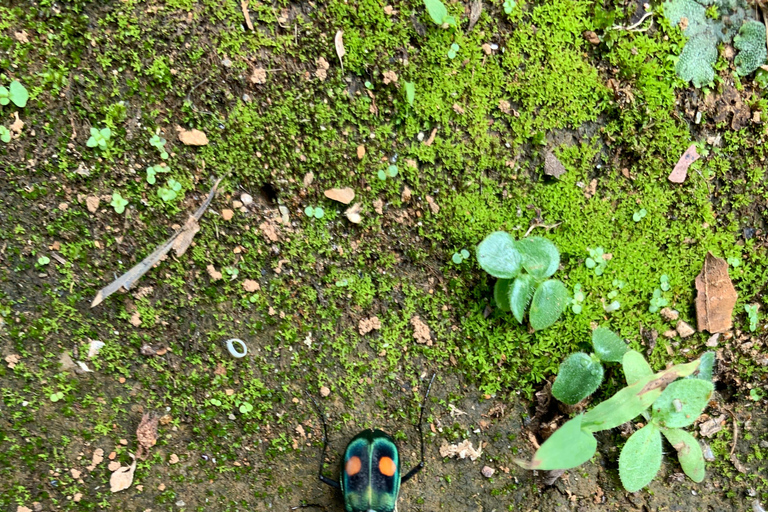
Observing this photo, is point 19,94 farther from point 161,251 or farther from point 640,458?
point 640,458

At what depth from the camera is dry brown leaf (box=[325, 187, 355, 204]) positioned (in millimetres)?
2613

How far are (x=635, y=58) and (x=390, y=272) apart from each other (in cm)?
202

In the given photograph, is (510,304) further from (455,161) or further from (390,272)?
(455,161)

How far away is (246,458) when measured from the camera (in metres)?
2.73

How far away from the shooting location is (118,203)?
8.08ft

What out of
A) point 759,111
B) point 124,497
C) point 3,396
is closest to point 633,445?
point 759,111

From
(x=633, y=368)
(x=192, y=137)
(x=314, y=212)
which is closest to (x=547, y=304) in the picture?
(x=633, y=368)

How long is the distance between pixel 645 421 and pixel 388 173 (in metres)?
2.27

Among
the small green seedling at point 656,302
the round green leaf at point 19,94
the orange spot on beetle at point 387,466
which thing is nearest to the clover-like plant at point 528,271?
the small green seedling at point 656,302

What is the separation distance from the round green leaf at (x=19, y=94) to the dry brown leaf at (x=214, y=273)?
127 centimetres

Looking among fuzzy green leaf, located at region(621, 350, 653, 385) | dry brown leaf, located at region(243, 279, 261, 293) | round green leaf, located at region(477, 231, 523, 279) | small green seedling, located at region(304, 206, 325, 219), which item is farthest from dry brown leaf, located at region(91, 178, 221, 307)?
fuzzy green leaf, located at region(621, 350, 653, 385)

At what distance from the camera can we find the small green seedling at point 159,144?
2.44 metres

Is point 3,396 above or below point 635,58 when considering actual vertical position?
below

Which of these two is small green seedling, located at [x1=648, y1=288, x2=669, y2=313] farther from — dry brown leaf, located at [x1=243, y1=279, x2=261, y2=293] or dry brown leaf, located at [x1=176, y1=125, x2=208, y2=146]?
dry brown leaf, located at [x1=176, y1=125, x2=208, y2=146]
